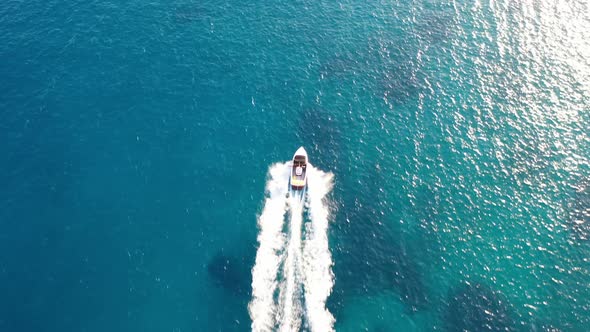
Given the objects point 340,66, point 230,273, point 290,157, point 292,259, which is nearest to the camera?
point 230,273

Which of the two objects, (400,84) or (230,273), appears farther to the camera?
(400,84)

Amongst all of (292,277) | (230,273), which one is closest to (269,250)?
(292,277)

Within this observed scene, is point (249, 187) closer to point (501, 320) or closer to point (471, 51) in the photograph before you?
point (501, 320)

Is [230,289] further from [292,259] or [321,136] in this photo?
[321,136]

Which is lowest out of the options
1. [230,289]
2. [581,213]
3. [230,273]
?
[230,289]

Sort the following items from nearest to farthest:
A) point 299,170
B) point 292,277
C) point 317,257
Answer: point 292,277 → point 317,257 → point 299,170

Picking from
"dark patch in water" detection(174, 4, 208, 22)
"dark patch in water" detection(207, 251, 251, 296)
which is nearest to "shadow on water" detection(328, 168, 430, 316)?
"dark patch in water" detection(207, 251, 251, 296)

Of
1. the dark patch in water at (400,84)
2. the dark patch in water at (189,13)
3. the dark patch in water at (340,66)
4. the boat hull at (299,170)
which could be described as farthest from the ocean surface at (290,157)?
the boat hull at (299,170)

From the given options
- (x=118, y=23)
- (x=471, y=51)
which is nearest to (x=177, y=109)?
(x=118, y=23)
